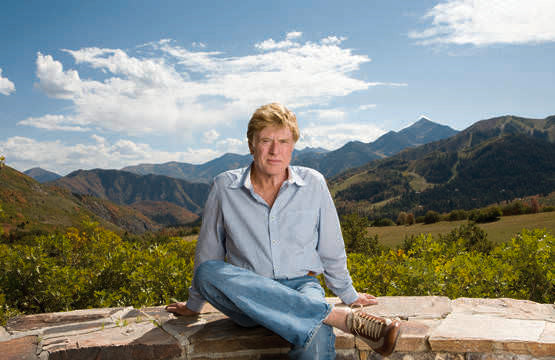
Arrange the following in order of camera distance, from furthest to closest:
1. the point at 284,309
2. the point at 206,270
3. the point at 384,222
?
the point at 384,222 < the point at 206,270 < the point at 284,309

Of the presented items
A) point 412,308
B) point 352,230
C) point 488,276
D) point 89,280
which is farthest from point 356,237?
point 412,308

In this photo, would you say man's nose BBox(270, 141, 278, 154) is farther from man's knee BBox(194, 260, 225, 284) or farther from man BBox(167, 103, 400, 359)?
man's knee BBox(194, 260, 225, 284)

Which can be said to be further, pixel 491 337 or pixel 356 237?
pixel 356 237

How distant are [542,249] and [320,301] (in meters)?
3.47

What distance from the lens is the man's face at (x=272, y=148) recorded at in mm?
2975

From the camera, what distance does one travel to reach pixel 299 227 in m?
2.97

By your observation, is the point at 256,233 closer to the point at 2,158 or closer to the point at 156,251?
the point at 156,251

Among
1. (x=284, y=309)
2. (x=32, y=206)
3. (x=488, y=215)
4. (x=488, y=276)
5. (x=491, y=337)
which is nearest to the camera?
(x=284, y=309)

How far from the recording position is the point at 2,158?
5.48 meters

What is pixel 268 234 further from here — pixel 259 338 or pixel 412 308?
pixel 412 308

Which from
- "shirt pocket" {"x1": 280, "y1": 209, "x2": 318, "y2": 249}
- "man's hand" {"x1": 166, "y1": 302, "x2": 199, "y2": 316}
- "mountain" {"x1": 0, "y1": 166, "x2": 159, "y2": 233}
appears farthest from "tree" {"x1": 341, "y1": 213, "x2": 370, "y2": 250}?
"mountain" {"x1": 0, "y1": 166, "x2": 159, "y2": 233}

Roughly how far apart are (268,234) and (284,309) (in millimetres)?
586

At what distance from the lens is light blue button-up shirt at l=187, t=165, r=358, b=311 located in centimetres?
293

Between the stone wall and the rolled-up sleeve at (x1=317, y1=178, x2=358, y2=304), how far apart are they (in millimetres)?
458
